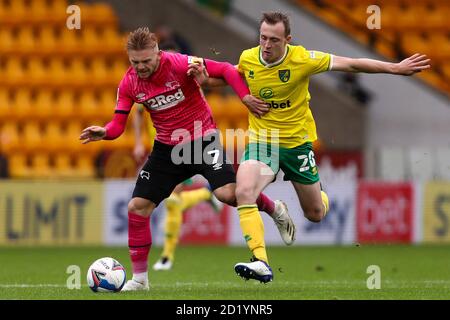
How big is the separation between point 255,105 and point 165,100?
28.8 inches

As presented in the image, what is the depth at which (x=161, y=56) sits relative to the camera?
8836 millimetres

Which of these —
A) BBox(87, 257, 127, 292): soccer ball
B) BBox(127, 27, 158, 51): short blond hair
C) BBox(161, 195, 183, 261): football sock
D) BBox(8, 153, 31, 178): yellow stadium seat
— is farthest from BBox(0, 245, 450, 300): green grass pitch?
BBox(8, 153, 31, 178): yellow stadium seat

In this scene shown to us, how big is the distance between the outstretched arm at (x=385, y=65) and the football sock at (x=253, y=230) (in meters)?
1.33

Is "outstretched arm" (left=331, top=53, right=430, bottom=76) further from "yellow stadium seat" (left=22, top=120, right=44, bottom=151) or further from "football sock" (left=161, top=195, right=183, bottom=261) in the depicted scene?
"yellow stadium seat" (left=22, top=120, right=44, bottom=151)

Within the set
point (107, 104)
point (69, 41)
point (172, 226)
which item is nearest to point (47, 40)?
point (69, 41)

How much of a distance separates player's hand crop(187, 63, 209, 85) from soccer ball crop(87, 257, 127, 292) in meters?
1.60

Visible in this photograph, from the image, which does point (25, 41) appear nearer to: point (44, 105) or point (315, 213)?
point (44, 105)

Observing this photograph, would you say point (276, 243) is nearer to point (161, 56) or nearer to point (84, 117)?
point (84, 117)

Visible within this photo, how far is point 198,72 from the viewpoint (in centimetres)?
877

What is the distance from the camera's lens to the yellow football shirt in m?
8.98

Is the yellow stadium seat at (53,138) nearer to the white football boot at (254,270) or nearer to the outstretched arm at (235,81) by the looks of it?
the outstretched arm at (235,81)

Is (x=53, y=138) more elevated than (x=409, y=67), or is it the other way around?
(x=53, y=138)
